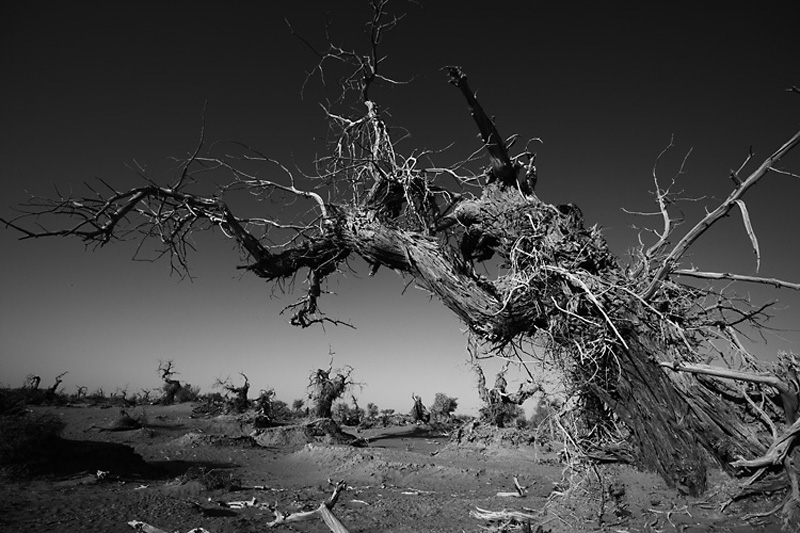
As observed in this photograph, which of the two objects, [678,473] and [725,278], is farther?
[725,278]

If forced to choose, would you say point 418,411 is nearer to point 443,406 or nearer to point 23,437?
point 443,406

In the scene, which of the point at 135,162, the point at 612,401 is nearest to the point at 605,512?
the point at 612,401

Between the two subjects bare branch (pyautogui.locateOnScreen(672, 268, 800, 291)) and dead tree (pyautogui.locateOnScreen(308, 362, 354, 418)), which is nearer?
bare branch (pyautogui.locateOnScreen(672, 268, 800, 291))

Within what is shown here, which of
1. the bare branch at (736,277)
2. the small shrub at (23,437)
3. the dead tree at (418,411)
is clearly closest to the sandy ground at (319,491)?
the small shrub at (23,437)

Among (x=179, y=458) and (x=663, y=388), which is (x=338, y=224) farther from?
(x=179, y=458)

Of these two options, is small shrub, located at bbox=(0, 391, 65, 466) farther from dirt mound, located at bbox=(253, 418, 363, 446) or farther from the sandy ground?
dirt mound, located at bbox=(253, 418, 363, 446)

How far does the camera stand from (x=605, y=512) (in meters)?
2.81

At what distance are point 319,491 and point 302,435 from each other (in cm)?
854

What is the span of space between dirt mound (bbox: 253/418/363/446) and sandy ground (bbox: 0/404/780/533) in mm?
856

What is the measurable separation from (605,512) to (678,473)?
0.57 metres

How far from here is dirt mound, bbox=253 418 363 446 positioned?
15.4 meters

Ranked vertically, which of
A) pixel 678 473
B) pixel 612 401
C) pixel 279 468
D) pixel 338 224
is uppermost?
pixel 338 224

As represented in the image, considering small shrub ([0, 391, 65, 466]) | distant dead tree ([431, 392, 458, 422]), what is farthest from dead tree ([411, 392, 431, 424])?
small shrub ([0, 391, 65, 466])

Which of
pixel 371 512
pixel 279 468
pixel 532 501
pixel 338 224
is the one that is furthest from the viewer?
pixel 279 468
